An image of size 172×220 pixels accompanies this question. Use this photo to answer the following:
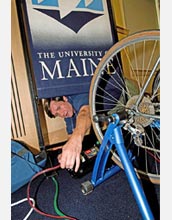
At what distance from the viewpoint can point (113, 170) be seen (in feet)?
4.31

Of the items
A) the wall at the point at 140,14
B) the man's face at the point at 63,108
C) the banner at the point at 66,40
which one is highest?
the wall at the point at 140,14

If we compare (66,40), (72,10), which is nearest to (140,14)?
(72,10)

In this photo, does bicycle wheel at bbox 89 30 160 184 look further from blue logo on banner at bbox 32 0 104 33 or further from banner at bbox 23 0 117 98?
blue logo on banner at bbox 32 0 104 33

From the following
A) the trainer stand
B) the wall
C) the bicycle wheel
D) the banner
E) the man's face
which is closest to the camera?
the trainer stand

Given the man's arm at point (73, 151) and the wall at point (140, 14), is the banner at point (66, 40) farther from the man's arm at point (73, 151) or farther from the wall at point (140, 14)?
the wall at point (140, 14)

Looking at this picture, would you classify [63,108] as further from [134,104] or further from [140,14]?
[140,14]

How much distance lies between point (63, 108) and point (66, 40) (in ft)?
1.66

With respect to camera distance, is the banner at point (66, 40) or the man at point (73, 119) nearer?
the man at point (73, 119)

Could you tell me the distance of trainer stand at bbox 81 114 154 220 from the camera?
750 mm

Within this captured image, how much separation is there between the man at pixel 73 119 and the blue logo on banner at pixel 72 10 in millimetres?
550

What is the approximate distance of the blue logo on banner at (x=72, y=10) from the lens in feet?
5.00

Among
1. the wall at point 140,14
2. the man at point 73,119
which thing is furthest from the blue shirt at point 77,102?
the wall at point 140,14

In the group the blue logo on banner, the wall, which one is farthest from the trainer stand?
the wall

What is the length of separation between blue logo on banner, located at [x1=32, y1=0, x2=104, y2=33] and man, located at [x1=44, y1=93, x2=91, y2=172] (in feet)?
1.80
